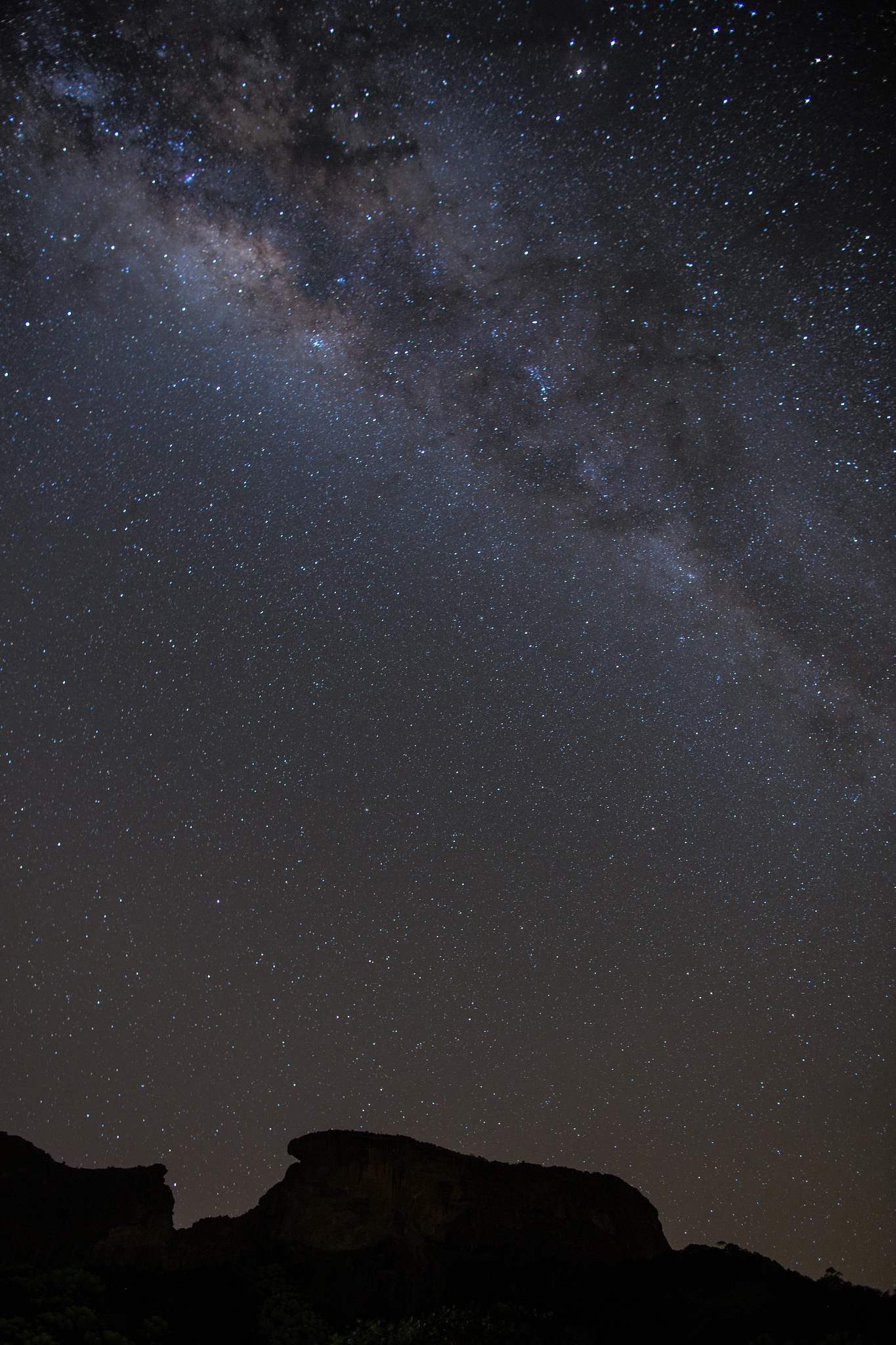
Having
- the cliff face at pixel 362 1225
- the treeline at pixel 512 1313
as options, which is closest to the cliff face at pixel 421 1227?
the cliff face at pixel 362 1225

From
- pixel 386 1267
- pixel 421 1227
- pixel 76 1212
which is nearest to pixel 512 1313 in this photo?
pixel 386 1267

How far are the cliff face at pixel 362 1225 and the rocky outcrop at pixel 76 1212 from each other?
3 cm

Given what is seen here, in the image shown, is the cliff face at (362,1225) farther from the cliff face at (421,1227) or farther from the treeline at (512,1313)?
the treeline at (512,1313)

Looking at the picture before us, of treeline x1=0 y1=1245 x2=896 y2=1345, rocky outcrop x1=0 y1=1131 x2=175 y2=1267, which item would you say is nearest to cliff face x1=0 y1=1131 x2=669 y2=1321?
rocky outcrop x1=0 y1=1131 x2=175 y2=1267

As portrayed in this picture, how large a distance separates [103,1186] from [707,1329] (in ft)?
61.6

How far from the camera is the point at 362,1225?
2177cm

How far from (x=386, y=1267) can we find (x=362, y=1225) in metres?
1.49

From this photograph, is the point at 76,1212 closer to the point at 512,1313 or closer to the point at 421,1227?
the point at 421,1227

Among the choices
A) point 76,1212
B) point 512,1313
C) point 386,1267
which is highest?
point 76,1212

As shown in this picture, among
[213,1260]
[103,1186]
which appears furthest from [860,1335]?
[103,1186]

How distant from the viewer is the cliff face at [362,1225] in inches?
797

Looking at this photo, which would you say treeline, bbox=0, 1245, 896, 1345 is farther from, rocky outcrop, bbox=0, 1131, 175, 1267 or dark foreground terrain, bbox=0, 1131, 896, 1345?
rocky outcrop, bbox=0, 1131, 175, 1267

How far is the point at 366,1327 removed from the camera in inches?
575

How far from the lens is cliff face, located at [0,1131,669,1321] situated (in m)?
20.2
